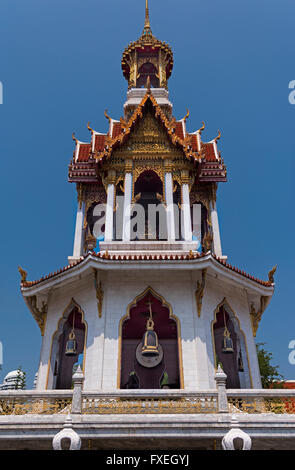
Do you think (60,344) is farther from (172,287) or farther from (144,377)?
(172,287)

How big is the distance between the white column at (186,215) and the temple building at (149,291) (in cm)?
4

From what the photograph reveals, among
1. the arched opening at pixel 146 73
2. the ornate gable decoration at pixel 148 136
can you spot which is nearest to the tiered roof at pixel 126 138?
the ornate gable decoration at pixel 148 136

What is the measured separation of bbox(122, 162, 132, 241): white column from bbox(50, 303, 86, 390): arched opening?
12.1ft

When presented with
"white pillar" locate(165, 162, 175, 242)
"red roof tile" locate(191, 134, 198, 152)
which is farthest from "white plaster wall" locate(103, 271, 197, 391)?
"red roof tile" locate(191, 134, 198, 152)

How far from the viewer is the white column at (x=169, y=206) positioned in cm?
1689

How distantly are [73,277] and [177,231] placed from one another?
5367 mm

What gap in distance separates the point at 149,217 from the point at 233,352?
293 inches

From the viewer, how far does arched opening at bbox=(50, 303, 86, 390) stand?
49.8 feet

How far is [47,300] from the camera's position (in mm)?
16094

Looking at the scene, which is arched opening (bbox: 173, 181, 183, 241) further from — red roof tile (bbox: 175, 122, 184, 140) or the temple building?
red roof tile (bbox: 175, 122, 184, 140)

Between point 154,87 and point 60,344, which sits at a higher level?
point 154,87

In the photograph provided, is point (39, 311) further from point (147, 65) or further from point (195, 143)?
point (147, 65)

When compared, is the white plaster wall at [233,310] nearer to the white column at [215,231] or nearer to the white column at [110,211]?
the white column at [215,231]
